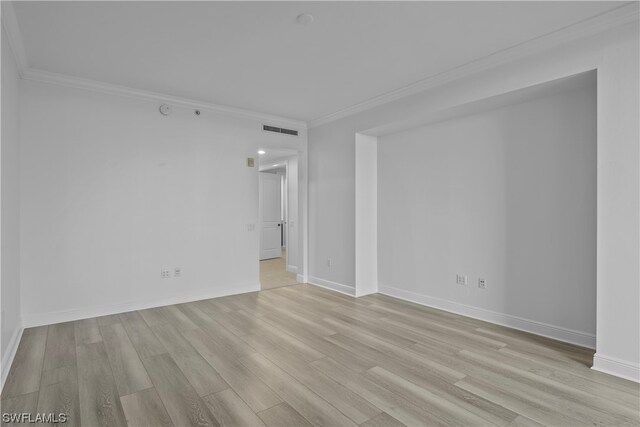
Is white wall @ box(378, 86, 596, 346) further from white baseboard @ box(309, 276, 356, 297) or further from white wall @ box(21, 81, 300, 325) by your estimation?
white wall @ box(21, 81, 300, 325)

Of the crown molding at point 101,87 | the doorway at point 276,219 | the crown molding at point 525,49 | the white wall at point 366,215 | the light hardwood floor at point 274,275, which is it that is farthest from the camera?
the doorway at point 276,219

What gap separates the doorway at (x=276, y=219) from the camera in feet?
21.3

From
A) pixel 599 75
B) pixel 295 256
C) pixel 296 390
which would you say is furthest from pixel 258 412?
pixel 295 256

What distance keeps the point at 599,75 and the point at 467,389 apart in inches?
104

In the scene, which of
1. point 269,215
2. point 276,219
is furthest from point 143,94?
point 276,219

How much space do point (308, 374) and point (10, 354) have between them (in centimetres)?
251

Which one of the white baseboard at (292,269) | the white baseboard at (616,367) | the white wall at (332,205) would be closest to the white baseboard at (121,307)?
the white wall at (332,205)

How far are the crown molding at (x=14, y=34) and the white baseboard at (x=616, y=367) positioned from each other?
513 centimetres

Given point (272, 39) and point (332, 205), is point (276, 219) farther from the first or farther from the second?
point (272, 39)

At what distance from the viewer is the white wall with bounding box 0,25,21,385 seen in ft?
8.87

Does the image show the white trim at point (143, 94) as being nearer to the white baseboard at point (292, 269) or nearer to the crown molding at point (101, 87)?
the crown molding at point (101, 87)

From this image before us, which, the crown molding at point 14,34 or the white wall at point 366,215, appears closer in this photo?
the crown molding at point 14,34

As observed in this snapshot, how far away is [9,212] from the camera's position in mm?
3000

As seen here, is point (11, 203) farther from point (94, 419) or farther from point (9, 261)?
point (94, 419)
